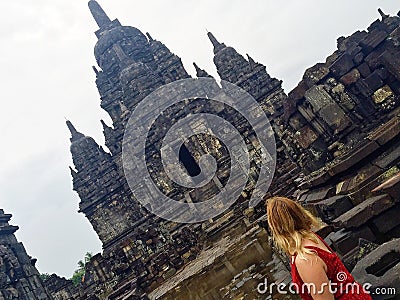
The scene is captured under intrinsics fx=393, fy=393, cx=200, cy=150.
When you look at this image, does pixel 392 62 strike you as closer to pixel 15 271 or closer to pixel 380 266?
pixel 380 266

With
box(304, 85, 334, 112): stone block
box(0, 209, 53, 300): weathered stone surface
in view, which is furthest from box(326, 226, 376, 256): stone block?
box(0, 209, 53, 300): weathered stone surface

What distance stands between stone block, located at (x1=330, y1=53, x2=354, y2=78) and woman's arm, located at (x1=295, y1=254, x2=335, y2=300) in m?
8.49

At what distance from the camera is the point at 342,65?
998 cm

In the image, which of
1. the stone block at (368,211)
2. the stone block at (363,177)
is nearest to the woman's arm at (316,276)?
the stone block at (368,211)

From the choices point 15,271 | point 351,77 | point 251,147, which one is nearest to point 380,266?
point 351,77

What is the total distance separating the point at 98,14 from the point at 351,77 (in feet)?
105

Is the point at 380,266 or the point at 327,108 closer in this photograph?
the point at 380,266

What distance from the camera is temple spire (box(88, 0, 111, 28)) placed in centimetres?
3647

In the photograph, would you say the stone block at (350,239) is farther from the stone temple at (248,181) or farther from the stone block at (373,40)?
the stone block at (373,40)

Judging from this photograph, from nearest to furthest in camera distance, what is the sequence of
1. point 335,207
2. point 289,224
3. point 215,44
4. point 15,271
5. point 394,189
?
point 289,224 → point 394,189 → point 335,207 → point 15,271 → point 215,44

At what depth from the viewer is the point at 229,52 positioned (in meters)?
26.7

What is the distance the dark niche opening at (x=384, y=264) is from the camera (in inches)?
133

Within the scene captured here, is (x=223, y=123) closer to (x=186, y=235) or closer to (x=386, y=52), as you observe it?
(x=186, y=235)

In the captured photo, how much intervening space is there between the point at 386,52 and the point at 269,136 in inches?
432
